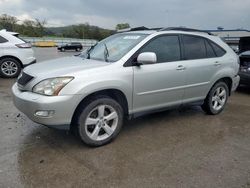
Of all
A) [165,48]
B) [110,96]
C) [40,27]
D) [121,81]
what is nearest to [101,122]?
[110,96]

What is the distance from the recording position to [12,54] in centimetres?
923

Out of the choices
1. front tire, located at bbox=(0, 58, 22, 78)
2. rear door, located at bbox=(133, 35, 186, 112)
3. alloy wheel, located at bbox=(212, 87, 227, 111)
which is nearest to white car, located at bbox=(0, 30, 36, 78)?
front tire, located at bbox=(0, 58, 22, 78)

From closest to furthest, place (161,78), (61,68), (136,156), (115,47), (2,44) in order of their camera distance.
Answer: (136,156), (61,68), (161,78), (115,47), (2,44)

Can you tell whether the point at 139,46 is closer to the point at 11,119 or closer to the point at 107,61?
the point at 107,61

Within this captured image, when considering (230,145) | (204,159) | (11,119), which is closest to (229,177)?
(204,159)

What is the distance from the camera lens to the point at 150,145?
409 cm

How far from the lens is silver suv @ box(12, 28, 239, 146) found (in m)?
3.60

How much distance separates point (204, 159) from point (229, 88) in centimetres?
271

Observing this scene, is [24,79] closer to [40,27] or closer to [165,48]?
[165,48]

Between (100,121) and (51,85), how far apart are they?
2.85 feet

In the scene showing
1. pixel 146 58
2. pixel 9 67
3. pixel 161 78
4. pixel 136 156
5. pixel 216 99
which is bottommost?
pixel 136 156

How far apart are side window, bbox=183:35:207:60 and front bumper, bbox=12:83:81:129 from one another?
2.35m

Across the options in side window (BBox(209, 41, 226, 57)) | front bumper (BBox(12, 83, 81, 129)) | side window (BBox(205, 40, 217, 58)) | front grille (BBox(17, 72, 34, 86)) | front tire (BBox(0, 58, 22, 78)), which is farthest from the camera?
front tire (BBox(0, 58, 22, 78))

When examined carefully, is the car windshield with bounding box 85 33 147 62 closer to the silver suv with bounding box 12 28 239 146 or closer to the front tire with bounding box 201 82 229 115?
the silver suv with bounding box 12 28 239 146
